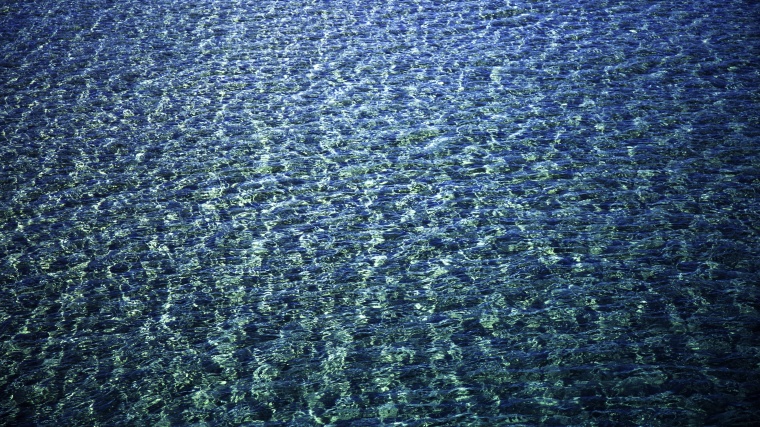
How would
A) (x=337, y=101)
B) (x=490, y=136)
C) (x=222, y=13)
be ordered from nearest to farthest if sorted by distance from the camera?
(x=490, y=136)
(x=337, y=101)
(x=222, y=13)

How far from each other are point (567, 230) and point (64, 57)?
559 cm

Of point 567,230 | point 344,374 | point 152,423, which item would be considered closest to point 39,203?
point 152,423

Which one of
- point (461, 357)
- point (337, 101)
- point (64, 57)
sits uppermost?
point (64, 57)

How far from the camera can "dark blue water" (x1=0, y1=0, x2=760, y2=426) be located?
3.64m

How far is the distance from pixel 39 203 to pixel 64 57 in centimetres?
285

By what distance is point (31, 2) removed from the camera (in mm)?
9102

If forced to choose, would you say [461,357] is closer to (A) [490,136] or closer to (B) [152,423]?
(B) [152,423]

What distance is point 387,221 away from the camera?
4.98m

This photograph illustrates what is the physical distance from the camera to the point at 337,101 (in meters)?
6.57

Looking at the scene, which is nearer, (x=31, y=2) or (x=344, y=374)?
(x=344, y=374)

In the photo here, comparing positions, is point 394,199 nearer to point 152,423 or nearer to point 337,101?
point 337,101

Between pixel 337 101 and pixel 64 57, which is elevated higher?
pixel 64 57

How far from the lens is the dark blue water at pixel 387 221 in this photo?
3.64m

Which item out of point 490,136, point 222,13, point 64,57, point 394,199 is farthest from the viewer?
point 222,13
